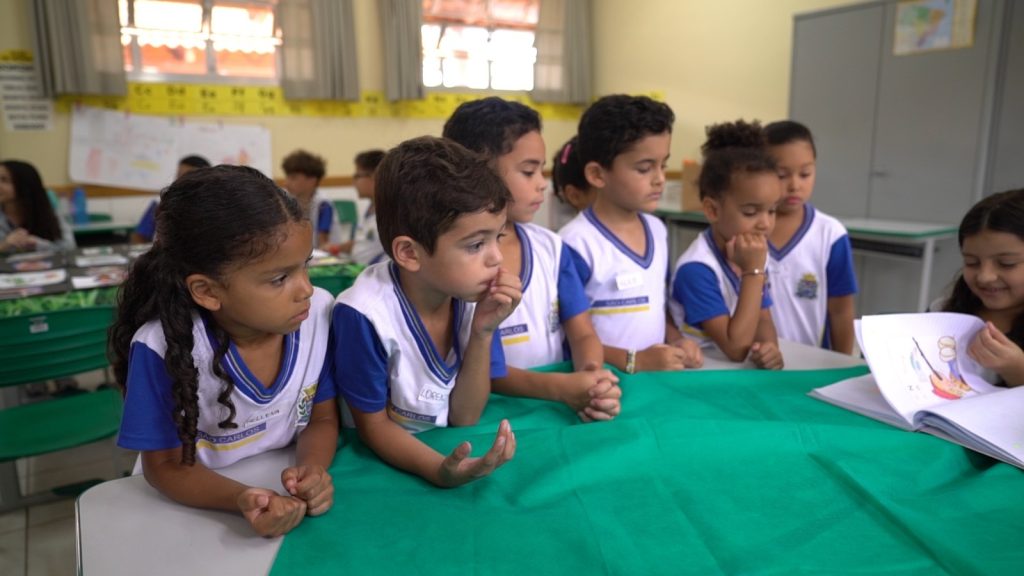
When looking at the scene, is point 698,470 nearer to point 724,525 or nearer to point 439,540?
point 724,525

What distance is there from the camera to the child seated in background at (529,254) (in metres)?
1.36

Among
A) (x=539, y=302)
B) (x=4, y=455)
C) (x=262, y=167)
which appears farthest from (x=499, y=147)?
(x=262, y=167)

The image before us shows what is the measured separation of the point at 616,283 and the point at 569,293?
0.54 ft

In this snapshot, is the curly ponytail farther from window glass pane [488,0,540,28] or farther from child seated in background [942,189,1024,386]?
window glass pane [488,0,540,28]

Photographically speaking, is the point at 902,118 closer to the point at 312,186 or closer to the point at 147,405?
→ the point at 312,186

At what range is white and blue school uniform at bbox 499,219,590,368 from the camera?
1.40 meters

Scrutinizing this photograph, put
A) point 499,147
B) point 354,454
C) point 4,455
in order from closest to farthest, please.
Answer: point 354,454
point 499,147
point 4,455

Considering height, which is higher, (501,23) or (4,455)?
(501,23)

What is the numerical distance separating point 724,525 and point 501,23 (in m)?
6.34

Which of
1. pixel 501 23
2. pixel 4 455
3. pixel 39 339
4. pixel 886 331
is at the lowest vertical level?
pixel 4 455

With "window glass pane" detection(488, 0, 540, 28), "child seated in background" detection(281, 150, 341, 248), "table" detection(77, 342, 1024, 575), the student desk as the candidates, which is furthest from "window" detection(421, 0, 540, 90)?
"table" detection(77, 342, 1024, 575)

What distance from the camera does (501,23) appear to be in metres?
6.38

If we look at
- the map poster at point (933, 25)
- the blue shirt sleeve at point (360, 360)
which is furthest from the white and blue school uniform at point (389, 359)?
the map poster at point (933, 25)

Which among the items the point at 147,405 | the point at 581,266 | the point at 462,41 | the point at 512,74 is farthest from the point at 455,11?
the point at 147,405
